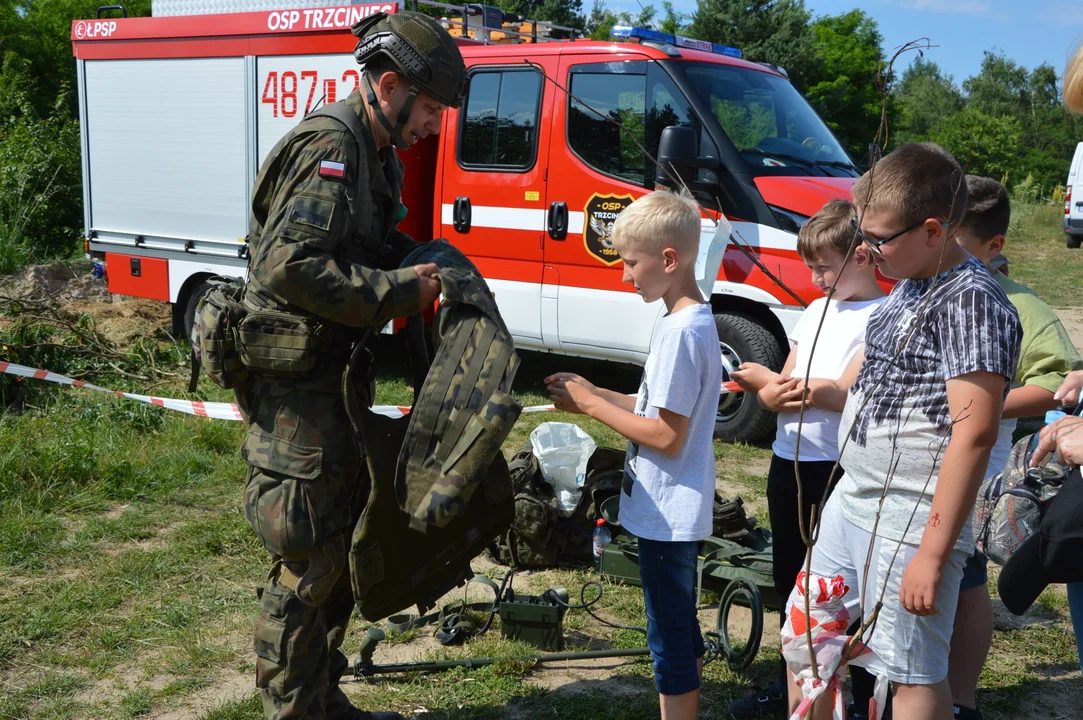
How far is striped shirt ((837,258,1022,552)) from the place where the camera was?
6.21 feet

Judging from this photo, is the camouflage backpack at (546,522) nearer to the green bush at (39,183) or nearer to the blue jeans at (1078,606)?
the blue jeans at (1078,606)

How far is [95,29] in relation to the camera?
834cm

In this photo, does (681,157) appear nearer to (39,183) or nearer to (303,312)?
(303,312)

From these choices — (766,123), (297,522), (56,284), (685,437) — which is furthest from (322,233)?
(56,284)

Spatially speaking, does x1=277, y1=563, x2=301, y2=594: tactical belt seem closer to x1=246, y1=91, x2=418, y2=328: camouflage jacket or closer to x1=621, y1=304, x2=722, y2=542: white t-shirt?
x1=246, y1=91, x2=418, y2=328: camouflage jacket

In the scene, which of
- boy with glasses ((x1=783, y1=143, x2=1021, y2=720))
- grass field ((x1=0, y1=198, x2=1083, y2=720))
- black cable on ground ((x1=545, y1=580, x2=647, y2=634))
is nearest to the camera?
boy with glasses ((x1=783, y1=143, x2=1021, y2=720))

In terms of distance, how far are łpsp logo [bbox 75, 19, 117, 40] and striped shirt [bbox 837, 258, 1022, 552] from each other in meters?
8.21

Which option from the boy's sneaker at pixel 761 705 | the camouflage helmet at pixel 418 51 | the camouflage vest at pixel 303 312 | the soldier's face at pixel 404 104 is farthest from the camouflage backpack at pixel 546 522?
the camouflage helmet at pixel 418 51

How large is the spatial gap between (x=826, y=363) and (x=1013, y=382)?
54 centimetres

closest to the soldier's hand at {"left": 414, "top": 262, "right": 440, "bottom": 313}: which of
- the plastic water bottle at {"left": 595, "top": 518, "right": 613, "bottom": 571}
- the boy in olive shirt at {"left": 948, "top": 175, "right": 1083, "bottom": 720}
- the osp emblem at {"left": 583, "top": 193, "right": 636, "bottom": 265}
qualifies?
the boy in olive shirt at {"left": 948, "top": 175, "right": 1083, "bottom": 720}

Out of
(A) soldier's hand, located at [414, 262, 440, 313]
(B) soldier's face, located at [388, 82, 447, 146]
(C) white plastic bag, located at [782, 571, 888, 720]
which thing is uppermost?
(B) soldier's face, located at [388, 82, 447, 146]

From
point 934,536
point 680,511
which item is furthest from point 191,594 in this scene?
point 934,536

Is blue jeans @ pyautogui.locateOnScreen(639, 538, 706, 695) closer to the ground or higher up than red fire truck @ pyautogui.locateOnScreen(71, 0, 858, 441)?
closer to the ground

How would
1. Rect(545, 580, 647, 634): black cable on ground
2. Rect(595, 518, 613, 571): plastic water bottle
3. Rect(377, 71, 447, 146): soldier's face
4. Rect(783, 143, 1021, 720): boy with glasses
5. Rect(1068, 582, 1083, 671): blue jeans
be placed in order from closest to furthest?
Rect(783, 143, 1021, 720): boy with glasses < Rect(1068, 582, 1083, 671): blue jeans < Rect(377, 71, 447, 146): soldier's face < Rect(545, 580, 647, 634): black cable on ground < Rect(595, 518, 613, 571): plastic water bottle
